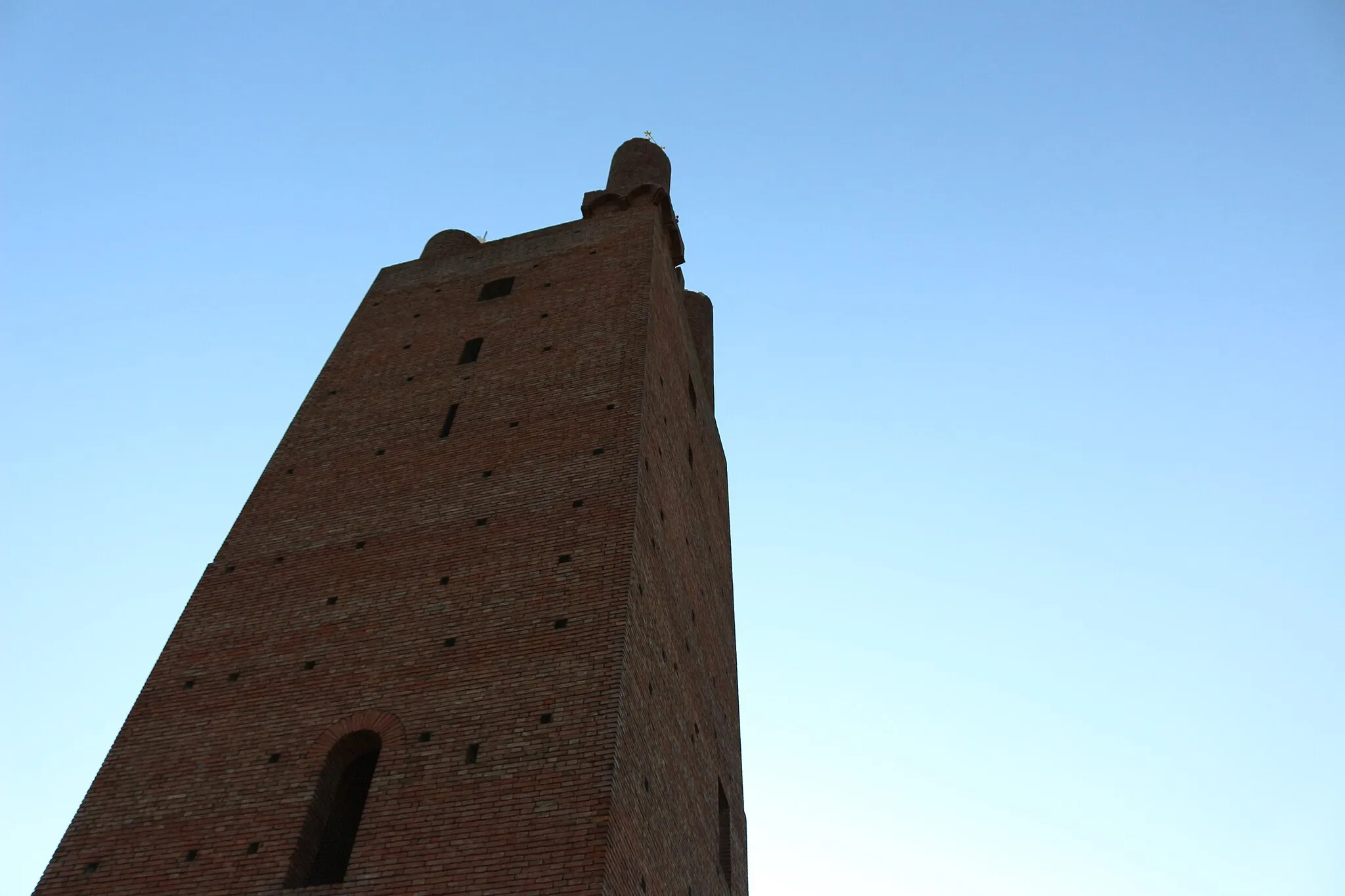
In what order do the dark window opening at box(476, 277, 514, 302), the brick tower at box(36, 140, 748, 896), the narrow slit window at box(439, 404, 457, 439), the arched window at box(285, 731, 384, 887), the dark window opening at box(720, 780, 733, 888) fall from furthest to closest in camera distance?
the dark window opening at box(476, 277, 514, 302) → the narrow slit window at box(439, 404, 457, 439) → the dark window opening at box(720, 780, 733, 888) → the arched window at box(285, 731, 384, 887) → the brick tower at box(36, 140, 748, 896)

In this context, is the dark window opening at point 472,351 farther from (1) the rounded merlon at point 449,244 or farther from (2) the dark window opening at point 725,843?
(2) the dark window opening at point 725,843

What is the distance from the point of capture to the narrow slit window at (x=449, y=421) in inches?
523

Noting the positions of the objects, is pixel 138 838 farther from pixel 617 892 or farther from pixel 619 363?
pixel 619 363

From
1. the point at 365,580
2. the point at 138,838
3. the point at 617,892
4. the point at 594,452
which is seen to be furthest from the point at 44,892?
the point at 594,452

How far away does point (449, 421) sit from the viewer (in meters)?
13.5

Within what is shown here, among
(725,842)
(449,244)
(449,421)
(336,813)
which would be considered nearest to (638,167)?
(449,244)

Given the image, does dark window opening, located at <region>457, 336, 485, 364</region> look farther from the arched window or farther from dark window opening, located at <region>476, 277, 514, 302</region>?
the arched window

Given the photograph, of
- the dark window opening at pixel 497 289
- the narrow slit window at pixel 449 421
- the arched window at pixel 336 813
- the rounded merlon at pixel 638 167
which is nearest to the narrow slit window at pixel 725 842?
the arched window at pixel 336 813

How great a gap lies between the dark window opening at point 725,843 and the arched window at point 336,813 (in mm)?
4284

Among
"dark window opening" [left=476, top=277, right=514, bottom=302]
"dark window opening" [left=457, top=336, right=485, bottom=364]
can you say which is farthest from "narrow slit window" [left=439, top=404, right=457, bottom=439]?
"dark window opening" [left=476, top=277, right=514, bottom=302]

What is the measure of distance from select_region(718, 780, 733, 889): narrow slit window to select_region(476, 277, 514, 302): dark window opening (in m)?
7.64

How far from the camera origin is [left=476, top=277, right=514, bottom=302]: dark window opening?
1648 centimetres

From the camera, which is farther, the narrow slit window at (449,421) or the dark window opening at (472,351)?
the dark window opening at (472,351)

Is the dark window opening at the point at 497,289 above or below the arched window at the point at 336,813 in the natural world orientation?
above
